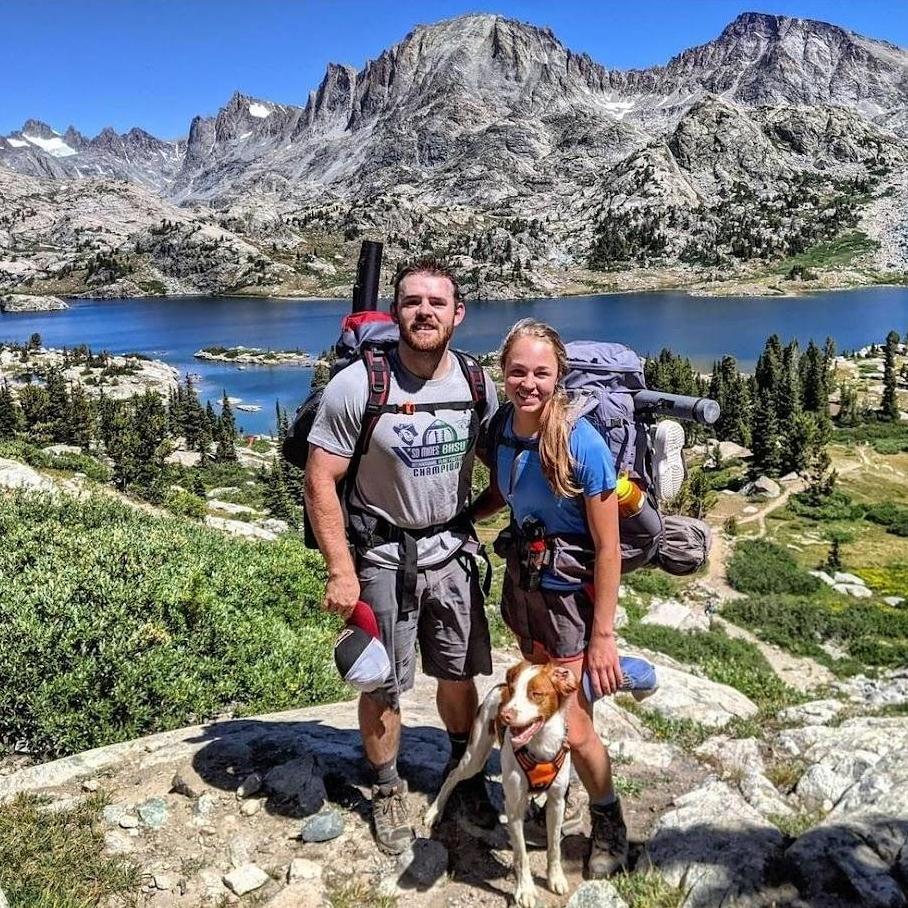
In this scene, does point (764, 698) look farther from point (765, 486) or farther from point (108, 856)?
point (765, 486)

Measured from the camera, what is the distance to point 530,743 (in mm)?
4129

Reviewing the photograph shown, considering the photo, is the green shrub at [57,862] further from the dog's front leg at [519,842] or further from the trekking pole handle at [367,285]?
the trekking pole handle at [367,285]

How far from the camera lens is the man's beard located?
4.45 meters

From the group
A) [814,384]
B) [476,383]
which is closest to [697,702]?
[476,383]

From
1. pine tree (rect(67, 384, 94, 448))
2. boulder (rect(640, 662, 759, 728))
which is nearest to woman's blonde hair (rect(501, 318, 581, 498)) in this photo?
boulder (rect(640, 662, 759, 728))

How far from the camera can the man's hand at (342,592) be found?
14.6 ft

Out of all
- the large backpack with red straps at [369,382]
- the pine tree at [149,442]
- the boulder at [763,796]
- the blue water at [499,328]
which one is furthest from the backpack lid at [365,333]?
the blue water at [499,328]

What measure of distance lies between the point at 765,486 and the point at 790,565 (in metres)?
15.7

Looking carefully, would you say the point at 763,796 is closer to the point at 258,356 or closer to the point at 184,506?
the point at 184,506

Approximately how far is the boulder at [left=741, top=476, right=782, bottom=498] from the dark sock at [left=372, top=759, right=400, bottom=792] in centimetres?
4694

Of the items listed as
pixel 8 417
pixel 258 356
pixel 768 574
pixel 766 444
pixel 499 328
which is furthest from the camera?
pixel 499 328

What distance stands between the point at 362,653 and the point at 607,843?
2052 mm

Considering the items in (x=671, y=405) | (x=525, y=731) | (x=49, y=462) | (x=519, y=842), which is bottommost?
(x=49, y=462)

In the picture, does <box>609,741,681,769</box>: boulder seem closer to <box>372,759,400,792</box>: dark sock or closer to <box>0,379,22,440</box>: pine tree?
<box>372,759,400,792</box>: dark sock
